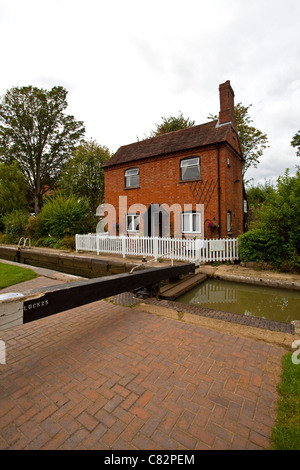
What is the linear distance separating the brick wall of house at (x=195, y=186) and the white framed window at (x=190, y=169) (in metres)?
0.25

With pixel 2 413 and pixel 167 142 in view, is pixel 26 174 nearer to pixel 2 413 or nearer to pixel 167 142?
pixel 167 142

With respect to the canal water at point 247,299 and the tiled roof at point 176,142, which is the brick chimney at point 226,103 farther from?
the canal water at point 247,299

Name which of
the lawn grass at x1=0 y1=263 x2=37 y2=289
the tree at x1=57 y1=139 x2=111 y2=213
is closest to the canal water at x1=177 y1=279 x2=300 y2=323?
the lawn grass at x1=0 y1=263 x2=37 y2=289

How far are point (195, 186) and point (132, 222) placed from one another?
491 cm

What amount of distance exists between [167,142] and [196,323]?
42.8 feet

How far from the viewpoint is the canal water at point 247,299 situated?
5.27 m

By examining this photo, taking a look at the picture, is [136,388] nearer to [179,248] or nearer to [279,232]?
[179,248]

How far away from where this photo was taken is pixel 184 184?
12.9 metres

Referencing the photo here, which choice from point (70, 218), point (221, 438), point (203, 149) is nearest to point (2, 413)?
point (221, 438)

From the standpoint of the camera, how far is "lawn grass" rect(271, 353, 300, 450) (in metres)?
1.73

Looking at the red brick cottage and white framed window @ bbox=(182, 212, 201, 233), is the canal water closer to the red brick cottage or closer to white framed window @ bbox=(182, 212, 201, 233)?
the red brick cottage

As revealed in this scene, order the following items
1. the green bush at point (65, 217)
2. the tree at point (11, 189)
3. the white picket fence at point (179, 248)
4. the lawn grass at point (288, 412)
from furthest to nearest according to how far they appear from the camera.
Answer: the tree at point (11, 189) → the green bush at point (65, 217) → the white picket fence at point (179, 248) → the lawn grass at point (288, 412)

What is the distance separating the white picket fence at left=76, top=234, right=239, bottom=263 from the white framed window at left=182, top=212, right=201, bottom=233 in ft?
8.07

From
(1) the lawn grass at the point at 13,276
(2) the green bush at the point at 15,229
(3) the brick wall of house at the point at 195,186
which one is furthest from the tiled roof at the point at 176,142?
(1) the lawn grass at the point at 13,276
